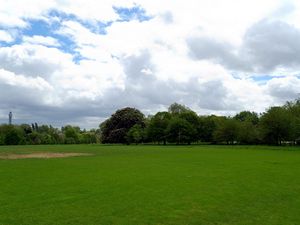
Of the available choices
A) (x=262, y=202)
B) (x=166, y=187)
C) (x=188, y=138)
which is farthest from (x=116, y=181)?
(x=188, y=138)

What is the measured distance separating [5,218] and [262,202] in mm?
10148

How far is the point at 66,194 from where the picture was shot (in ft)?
58.8

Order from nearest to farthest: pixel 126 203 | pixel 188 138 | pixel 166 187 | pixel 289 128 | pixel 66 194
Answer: pixel 126 203 → pixel 66 194 → pixel 166 187 → pixel 289 128 → pixel 188 138

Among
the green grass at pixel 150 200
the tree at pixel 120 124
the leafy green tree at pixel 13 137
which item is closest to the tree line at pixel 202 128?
the tree at pixel 120 124

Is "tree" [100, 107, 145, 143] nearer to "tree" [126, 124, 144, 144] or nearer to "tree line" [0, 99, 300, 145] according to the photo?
"tree line" [0, 99, 300, 145]

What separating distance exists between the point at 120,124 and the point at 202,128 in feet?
107

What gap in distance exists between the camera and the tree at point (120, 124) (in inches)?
5428

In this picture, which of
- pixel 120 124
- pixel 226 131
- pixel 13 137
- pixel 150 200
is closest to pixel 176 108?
pixel 120 124

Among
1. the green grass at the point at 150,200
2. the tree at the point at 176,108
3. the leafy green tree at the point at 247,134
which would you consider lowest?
the green grass at the point at 150,200

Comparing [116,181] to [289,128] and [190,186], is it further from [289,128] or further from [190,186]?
[289,128]

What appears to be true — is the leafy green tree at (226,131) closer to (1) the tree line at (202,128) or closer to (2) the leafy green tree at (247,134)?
(1) the tree line at (202,128)

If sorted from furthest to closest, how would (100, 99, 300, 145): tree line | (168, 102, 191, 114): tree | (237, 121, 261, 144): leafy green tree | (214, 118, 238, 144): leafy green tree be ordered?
(168, 102, 191, 114): tree < (214, 118, 238, 144): leafy green tree < (237, 121, 261, 144): leafy green tree < (100, 99, 300, 145): tree line

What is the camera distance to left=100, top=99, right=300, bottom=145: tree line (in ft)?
289

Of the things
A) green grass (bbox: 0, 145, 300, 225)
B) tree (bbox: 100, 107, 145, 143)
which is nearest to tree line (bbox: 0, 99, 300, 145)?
tree (bbox: 100, 107, 145, 143)
